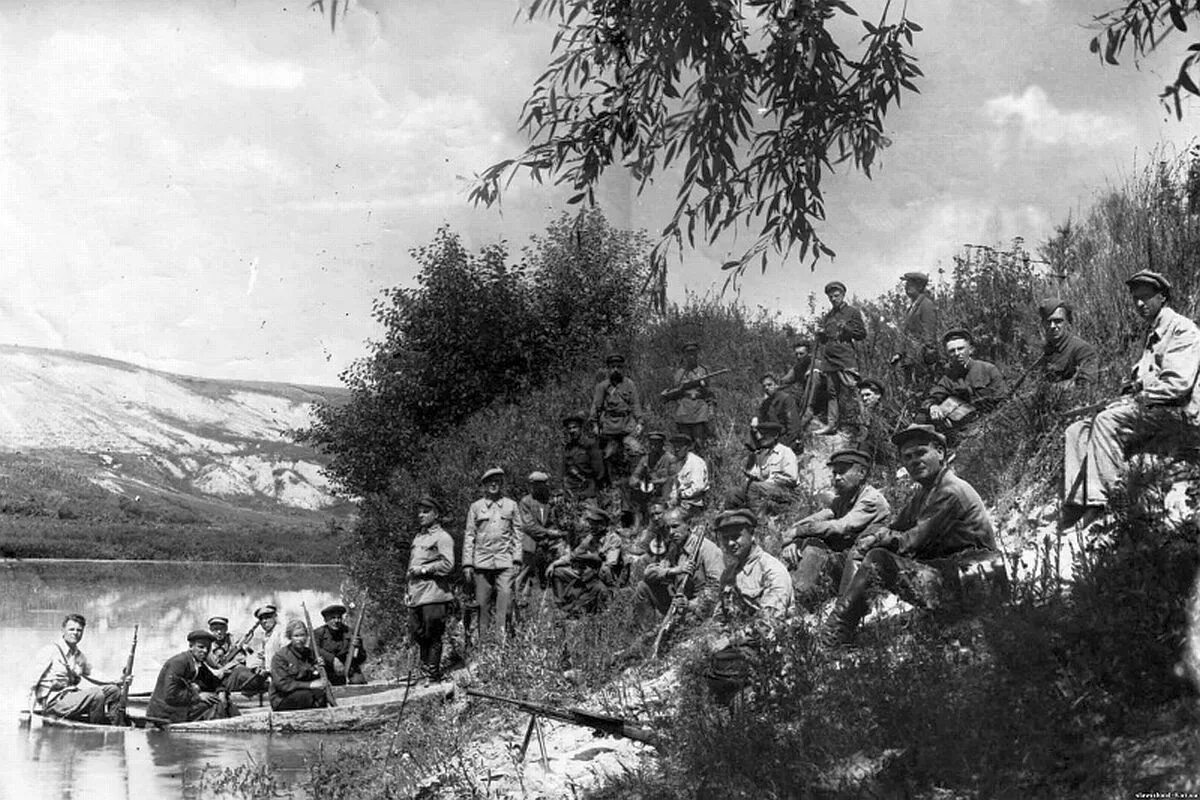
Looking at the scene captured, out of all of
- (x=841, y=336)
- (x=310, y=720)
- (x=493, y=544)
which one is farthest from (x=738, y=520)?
(x=310, y=720)

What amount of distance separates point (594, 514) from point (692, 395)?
2.43 metres

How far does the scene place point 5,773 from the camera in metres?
12.7

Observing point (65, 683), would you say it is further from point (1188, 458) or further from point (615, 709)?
point (1188, 458)

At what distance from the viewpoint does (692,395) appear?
16.2m

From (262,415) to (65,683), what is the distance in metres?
152

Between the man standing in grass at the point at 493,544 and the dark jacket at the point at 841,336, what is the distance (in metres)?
3.91

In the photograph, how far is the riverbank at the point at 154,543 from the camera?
65312mm

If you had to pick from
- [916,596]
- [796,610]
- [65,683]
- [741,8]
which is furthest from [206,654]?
[741,8]

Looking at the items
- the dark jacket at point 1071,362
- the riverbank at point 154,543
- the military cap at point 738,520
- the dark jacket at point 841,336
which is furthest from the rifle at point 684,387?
the riverbank at point 154,543

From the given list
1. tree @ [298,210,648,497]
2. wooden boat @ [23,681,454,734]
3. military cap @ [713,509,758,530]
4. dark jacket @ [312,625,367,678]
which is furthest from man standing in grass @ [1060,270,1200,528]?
tree @ [298,210,648,497]

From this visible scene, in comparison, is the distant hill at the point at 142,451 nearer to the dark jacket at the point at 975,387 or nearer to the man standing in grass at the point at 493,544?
the man standing in grass at the point at 493,544

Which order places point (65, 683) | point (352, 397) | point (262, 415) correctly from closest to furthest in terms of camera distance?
point (65, 683) < point (352, 397) < point (262, 415)

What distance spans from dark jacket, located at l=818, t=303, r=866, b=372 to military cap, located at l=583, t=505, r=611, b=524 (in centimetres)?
298

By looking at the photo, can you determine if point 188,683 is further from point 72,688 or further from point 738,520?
point 738,520
